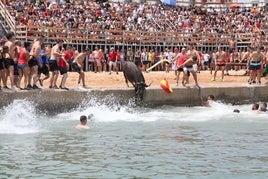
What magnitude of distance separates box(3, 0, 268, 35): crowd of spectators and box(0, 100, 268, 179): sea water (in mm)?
12552

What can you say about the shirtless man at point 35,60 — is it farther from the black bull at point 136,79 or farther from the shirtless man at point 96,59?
the shirtless man at point 96,59

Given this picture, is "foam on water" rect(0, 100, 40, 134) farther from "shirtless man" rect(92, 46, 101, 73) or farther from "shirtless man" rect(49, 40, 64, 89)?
"shirtless man" rect(92, 46, 101, 73)

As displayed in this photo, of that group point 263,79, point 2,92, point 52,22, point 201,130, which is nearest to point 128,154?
point 201,130

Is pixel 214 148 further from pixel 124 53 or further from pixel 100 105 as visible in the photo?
pixel 124 53

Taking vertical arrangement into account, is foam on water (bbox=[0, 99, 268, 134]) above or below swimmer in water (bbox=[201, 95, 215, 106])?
below

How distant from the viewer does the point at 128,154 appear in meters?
12.7

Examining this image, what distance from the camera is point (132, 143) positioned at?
14039 millimetres

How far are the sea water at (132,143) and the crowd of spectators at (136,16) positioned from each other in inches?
494

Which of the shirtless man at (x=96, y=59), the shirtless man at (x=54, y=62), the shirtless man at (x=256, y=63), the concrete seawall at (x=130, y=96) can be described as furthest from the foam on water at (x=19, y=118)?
the shirtless man at (x=96, y=59)

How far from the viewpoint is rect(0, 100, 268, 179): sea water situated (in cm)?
1128

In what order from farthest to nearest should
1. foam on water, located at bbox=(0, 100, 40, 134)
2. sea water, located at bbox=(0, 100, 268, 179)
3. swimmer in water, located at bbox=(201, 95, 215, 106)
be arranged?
swimmer in water, located at bbox=(201, 95, 215, 106), foam on water, located at bbox=(0, 100, 40, 134), sea water, located at bbox=(0, 100, 268, 179)

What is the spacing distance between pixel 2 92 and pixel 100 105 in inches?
127

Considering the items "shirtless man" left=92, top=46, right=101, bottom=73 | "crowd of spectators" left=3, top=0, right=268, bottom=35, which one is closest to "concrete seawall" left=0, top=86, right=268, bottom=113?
"shirtless man" left=92, top=46, right=101, bottom=73

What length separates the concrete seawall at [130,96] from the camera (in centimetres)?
1788
